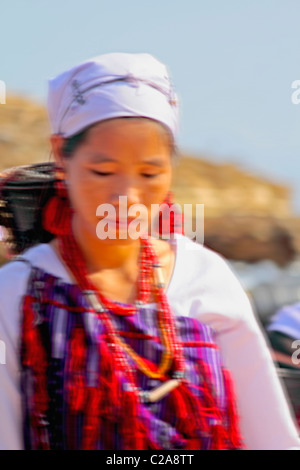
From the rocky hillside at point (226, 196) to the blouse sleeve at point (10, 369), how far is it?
4.57 metres

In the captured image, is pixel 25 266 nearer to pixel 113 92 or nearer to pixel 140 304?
pixel 140 304

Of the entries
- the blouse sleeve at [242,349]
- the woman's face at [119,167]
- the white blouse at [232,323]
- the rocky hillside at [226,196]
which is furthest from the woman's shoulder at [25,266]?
the rocky hillside at [226,196]

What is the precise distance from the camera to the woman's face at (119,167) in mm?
1686

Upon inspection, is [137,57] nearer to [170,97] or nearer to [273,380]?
[170,97]

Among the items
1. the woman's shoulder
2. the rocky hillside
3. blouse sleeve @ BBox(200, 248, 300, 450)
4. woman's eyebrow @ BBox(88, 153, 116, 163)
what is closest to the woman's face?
woman's eyebrow @ BBox(88, 153, 116, 163)

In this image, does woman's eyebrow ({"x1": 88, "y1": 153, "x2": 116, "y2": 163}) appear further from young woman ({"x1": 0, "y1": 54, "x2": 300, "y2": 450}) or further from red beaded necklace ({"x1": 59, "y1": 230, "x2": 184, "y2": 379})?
Result: red beaded necklace ({"x1": 59, "y1": 230, "x2": 184, "y2": 379})

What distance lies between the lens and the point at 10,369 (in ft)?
5.60

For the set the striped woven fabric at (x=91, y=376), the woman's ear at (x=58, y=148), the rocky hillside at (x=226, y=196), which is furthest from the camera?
the rocky hillside at (x=226, y=196)

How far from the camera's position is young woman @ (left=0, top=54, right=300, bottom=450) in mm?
1679

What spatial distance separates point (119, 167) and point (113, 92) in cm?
13

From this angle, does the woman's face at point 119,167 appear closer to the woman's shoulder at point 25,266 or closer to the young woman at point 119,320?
the young woman at point 119,320

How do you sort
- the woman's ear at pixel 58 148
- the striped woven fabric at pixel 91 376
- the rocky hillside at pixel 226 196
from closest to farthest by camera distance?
the striped woven fabric at pixel 91 376 < the woman's ear at pixel 58 148 < the rocky hillside at pixel 226 196

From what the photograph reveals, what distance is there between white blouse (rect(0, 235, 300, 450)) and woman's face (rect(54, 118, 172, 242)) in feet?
0.50

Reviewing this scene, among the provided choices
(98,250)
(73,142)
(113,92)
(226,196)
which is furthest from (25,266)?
(226,196)
